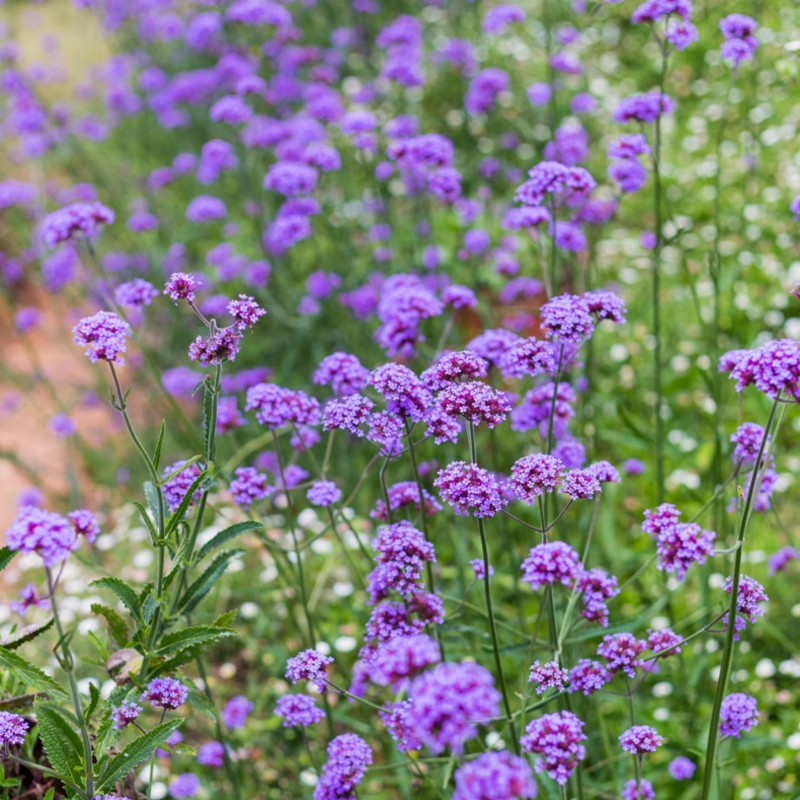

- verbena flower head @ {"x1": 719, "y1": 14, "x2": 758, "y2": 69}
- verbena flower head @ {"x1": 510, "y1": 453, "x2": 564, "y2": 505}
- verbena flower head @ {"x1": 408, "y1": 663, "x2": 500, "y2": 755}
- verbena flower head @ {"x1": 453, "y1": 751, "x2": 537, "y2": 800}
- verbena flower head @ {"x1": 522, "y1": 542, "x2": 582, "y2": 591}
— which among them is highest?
verbena flower head @ {"x1": 719, "y1": 14, "x2": 758, "y2": 69}

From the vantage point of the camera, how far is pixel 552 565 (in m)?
1.66

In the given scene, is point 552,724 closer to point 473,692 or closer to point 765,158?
point 473,692

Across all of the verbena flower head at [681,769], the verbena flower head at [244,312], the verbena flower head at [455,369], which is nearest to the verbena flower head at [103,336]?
the verbena flower head at [244,312]

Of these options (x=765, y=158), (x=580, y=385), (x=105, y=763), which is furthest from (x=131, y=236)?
(x=105, y=763)

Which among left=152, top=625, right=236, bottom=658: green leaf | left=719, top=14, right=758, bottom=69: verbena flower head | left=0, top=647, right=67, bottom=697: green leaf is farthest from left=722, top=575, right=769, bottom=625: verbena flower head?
left=719, top=14, right=758, bottom=69: verbena flower head

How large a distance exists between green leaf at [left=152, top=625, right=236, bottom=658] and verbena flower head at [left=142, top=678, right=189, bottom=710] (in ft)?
0.19

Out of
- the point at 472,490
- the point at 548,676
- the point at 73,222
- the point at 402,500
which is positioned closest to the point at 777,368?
the point at 472,490

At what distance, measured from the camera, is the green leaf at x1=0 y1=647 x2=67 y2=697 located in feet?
5.86

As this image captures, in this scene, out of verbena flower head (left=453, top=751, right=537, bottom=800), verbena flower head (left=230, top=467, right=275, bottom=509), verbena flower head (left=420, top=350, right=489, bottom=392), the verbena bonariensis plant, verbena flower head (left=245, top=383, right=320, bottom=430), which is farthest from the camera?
verbena flower head (left=230, top=467, right=275, bottom=509)

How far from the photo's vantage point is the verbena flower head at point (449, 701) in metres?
1.13

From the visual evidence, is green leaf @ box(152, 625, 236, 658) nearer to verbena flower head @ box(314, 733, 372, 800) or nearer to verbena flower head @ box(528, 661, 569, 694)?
verbena flower head @ box(314, 733, 372, 800)

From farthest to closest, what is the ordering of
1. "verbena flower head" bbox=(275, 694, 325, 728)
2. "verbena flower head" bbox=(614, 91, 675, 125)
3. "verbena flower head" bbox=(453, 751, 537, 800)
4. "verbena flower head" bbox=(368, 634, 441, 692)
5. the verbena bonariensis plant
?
"verbena flower head" bbox=(614, 91, 675, 125) → "verbena flower head" bbox=(275, 694, 325, 728) → the verbena bonariensis plant → "verbena flower head" bbox=(368, 634, 441, 692) → "verbena flower head" bbox=(453, 751, 537, 800)

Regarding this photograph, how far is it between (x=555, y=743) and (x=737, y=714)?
28.1 inches

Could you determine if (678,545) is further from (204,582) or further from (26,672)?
(26,672)
